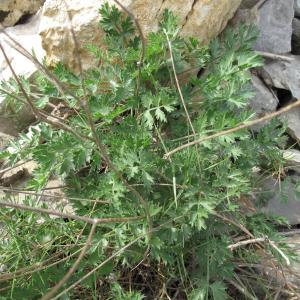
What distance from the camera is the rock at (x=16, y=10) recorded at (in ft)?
11.5

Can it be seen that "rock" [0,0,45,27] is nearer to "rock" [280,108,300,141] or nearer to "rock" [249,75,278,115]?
"rock" [249,75,278,115]

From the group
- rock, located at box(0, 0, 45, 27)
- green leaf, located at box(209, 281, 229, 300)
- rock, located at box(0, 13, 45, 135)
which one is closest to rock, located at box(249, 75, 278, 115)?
green leaf, located at box(209, 281, 229, 300)

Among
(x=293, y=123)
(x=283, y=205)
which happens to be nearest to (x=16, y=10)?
(x=293, y=123)

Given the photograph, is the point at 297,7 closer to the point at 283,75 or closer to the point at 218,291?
the point at 283,75

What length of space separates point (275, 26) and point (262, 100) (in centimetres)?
57

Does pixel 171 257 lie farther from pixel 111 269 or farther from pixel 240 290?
pixel 240 290

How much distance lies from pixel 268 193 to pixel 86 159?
110 centimetres

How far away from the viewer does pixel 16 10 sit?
11.6ft

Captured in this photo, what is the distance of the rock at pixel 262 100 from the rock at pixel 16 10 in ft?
5.26

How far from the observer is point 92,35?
2908 mm

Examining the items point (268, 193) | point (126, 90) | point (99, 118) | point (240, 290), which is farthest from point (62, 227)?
point (268, 193)

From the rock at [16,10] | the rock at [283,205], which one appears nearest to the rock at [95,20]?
the rock at [16,10]

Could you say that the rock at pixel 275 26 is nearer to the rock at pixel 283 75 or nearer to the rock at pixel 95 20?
the rock at pixel 283 75

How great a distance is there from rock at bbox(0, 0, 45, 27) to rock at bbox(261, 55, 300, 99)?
1.63 metres
